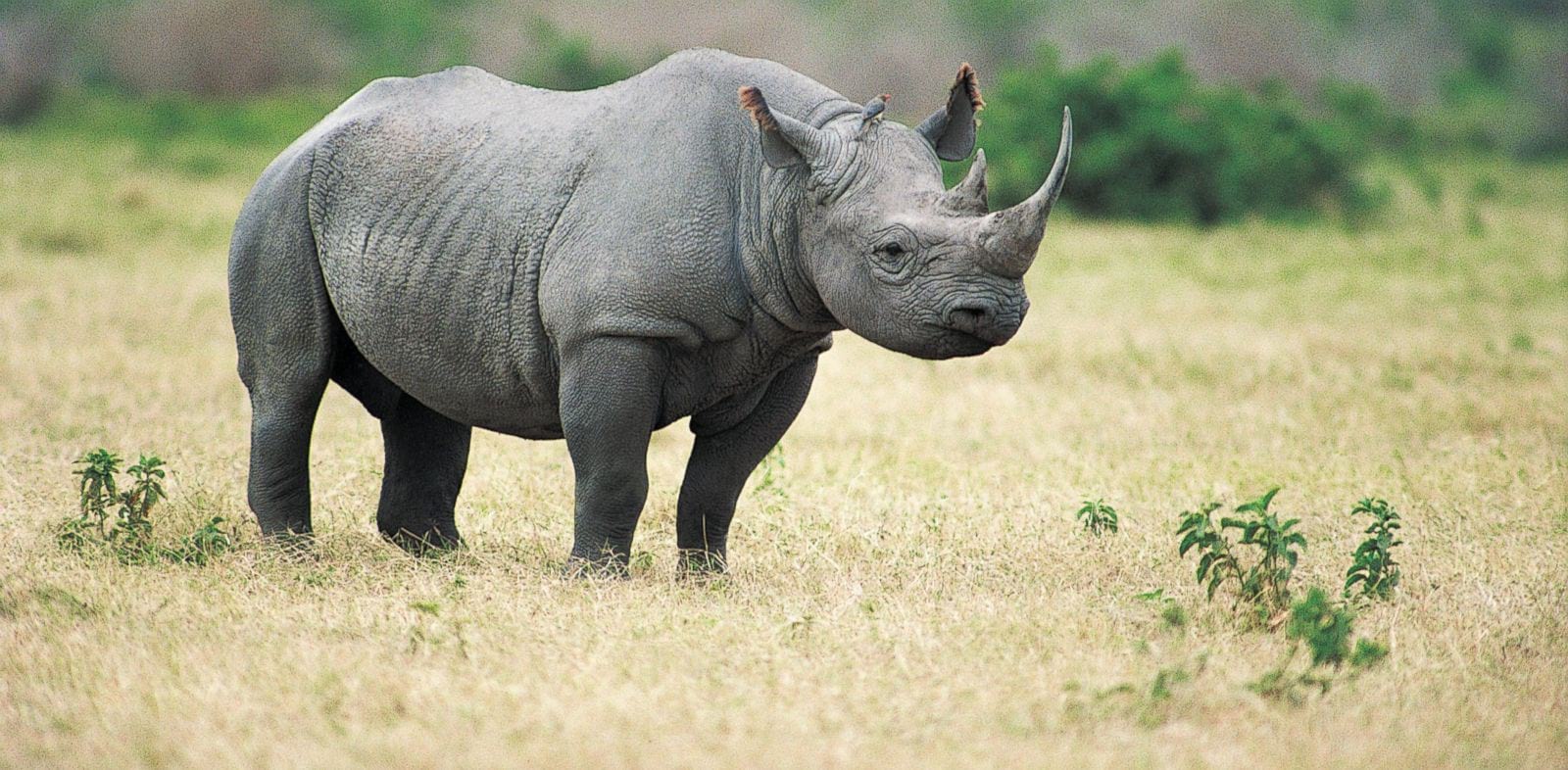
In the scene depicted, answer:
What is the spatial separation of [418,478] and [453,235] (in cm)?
112

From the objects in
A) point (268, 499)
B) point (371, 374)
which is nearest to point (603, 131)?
point (371, 374)

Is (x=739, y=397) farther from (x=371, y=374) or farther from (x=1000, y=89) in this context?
(x=1000, y=89)

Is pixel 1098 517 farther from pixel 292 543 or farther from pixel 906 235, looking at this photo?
pixel 292 543

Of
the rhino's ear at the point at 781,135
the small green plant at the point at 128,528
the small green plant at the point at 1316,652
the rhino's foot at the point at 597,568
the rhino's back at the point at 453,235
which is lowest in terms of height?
the small green plant at the point at 128,528

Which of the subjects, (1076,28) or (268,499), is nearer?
(268,499)

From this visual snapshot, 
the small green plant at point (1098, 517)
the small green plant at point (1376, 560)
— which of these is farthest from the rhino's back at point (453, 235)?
the small green plant at point (1376, 560)

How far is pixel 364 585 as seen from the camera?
5750 mm

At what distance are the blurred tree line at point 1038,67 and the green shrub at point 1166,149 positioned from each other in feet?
0.08

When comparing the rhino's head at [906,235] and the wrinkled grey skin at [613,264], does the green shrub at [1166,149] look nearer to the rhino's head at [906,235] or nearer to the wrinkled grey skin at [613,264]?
the wrinkled grey skin at [613,264]

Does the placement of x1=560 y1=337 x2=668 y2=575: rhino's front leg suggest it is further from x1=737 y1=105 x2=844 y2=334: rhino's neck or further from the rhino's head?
the rhino's head

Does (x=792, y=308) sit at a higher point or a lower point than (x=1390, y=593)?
higher

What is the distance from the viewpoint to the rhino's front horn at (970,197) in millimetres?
5105

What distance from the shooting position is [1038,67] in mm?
20406

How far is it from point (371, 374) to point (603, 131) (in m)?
1.40
